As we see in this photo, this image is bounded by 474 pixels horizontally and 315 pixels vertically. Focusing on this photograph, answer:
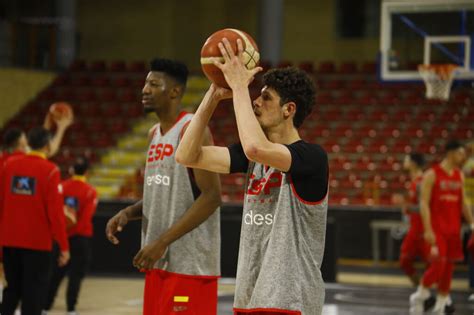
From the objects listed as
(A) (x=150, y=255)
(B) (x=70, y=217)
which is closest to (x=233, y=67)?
(A) (x=150, y=255)

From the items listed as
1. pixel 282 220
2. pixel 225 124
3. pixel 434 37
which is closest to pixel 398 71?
pixel 434 37

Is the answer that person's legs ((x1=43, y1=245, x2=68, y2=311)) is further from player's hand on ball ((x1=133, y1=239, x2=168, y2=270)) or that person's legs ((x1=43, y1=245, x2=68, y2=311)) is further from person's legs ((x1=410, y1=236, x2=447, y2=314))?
player's hand on ball ((x1=133, y1=239, x2=168, y2=270))

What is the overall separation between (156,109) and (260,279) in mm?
1681

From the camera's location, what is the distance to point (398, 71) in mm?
15539

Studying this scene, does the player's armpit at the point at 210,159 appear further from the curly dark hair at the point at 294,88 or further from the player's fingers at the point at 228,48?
the player's fingers at the point at 228,48

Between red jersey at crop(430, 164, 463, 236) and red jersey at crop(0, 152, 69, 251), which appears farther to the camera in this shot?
red jersey at crop(430, 164, 463, 236)

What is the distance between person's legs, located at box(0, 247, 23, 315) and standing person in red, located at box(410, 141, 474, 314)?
16.5 feet

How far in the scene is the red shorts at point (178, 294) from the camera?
4.85 m

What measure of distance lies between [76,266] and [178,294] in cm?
529

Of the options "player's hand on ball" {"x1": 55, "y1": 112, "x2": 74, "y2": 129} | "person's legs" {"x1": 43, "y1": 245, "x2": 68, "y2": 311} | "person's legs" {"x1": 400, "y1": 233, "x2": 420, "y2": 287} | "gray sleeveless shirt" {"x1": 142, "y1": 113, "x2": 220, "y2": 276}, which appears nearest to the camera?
"gray sleeveless shirt" {"x1": 142, "y1": 113, "x2": 220, "y2": 276}

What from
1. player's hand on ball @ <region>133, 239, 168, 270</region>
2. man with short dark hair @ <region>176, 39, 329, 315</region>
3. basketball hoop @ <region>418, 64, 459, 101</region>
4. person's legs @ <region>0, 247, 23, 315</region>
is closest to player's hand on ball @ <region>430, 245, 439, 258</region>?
basketball hoop @ <region>418, 64, 459, 101</region>

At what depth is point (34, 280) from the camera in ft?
22.3

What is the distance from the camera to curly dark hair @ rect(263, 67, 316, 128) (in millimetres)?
4008

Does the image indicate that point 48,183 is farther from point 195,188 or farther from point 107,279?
point 107,279
